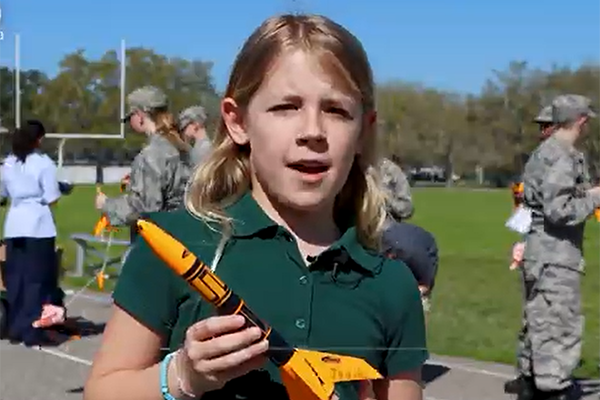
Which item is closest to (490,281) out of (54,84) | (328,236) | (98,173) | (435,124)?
(328,236)

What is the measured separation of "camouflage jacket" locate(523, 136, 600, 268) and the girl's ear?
5.80 meters

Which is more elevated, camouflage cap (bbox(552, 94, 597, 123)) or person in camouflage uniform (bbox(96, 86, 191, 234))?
camouflage cap (bbox(552, 94, 597, 123))

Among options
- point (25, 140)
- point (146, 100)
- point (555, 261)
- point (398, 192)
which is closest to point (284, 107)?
point (555, 261)

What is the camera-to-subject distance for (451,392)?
8773 mm

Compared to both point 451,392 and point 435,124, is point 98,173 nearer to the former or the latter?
point 435,124

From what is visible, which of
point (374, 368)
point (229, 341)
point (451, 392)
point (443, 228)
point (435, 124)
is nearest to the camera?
point (229, 341)

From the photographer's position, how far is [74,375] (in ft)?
31.5

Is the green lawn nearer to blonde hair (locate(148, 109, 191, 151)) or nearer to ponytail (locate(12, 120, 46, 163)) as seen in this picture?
blonde hair (locate(148, 109, 191, 151))

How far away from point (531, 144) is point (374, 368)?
86.5m

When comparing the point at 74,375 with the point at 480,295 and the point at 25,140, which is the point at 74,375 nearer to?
the point at 25,140

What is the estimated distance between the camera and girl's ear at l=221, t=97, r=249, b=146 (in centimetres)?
229

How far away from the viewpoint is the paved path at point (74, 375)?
8.77m

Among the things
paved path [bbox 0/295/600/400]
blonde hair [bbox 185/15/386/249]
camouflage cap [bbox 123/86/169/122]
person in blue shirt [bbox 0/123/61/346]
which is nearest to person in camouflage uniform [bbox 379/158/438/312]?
paved path [bbox 0/295/600/400]

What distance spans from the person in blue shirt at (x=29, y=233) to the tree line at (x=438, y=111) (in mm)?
43214
